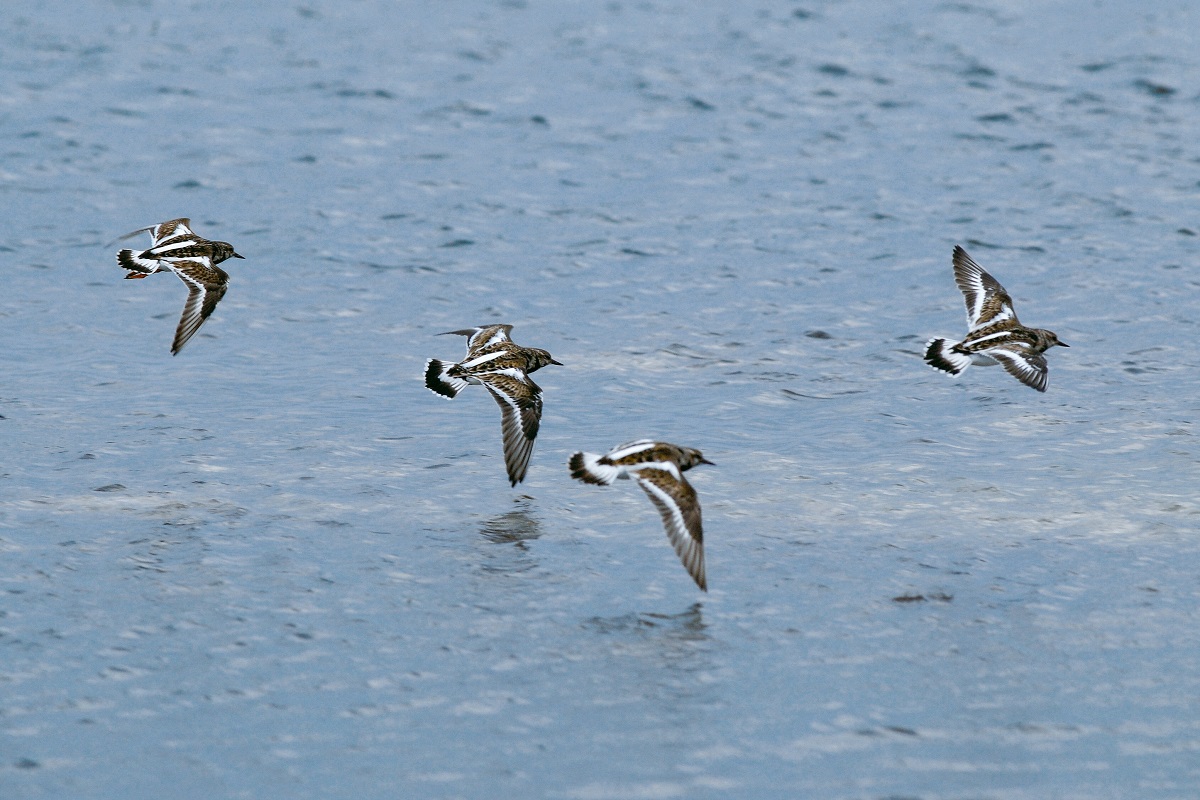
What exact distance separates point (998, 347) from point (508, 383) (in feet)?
10.9

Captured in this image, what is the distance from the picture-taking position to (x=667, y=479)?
358 inches

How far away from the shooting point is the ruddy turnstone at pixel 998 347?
10.5m

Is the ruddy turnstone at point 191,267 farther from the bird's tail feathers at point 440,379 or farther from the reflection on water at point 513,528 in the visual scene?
the reflection on water at point 513,528

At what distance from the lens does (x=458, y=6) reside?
76.0ft

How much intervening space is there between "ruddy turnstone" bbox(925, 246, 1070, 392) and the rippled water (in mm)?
568

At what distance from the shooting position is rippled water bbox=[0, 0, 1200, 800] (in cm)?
724

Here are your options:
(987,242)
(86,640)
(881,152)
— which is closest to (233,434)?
(86,640)

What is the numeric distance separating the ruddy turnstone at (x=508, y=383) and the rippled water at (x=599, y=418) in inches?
12.6

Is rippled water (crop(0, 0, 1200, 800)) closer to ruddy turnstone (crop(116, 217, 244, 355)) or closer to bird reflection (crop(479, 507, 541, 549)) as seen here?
bird reflection (crop(479, 507, 541, 549))

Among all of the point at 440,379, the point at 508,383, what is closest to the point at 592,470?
the point at 508,383

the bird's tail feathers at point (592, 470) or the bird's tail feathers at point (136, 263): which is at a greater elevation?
the bird's tail feathers at point (136, 263)

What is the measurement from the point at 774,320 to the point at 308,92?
868 cm

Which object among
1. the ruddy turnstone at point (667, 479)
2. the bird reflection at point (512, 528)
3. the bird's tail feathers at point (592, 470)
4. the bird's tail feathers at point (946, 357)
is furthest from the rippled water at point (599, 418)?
the bird's tail feathers at point (946, 357)

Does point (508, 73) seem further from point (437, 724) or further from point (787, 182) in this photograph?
point (437, 724)
